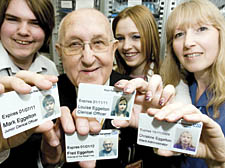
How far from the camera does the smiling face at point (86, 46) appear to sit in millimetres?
953

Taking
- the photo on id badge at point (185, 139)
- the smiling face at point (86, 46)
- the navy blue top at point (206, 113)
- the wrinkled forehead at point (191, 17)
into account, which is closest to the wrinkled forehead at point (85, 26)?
the smiling face at point (86, 46)

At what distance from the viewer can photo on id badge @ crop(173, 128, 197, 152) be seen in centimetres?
68

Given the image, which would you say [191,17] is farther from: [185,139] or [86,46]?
[185,139]

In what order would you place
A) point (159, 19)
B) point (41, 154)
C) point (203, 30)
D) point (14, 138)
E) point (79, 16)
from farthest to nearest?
point (159, 19), point (203, 30), point (79, 16), point (41, 154), point (14, 138)

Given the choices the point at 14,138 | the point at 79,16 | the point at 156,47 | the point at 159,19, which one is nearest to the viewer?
the point at 14,138

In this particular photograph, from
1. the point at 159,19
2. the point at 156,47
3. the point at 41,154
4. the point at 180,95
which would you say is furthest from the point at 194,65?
the point at 41,154

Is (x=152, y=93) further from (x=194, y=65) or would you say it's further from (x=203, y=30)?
(x=203, y=30)

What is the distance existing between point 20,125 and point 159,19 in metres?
1.58

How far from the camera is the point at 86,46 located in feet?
3.14

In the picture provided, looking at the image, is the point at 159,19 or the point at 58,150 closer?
the point at 58,150

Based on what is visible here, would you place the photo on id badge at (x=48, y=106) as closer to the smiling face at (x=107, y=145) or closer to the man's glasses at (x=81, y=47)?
the smiling face at (x=107, y=145)

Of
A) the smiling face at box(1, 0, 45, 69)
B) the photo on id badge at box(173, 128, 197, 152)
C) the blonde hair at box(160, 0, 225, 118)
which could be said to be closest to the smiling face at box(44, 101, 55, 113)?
the photo on id badge at box(173, 128, 197, 152)

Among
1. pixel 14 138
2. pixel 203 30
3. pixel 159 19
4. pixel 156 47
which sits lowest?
pixel 14 138

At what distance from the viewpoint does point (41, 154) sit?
0.86 metres
